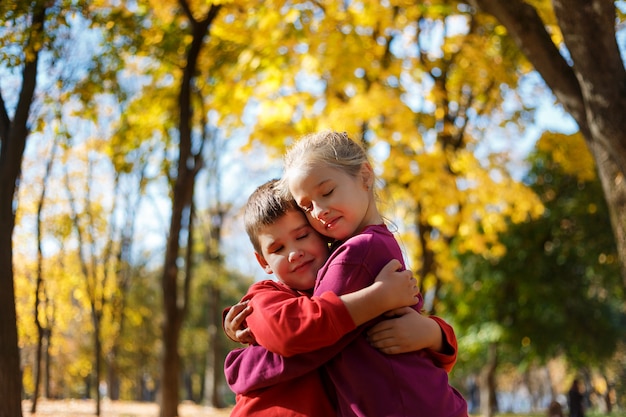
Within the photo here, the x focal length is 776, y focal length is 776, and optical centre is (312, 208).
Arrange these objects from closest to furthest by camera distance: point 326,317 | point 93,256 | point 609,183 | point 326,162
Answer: point 326,317
point 326,162
point 609,183
point 93,256

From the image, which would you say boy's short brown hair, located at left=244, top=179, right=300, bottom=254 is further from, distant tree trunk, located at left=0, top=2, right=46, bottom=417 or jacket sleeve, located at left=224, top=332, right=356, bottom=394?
distant tree trunk, located at left=0, top=2, right=46, bottom=417

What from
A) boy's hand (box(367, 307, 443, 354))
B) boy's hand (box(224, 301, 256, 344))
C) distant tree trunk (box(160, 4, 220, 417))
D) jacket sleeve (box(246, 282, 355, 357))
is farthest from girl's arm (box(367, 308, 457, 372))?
distant tree trunk (box(160, 4, 220, 417))

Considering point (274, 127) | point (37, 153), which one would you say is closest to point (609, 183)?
point (274, 127)

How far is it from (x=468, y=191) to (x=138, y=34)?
5801mm

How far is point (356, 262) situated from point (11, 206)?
524cm

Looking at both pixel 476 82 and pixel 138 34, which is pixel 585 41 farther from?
pixel 476 82

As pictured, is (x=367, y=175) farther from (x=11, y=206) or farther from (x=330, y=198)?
(x=11, y=206)

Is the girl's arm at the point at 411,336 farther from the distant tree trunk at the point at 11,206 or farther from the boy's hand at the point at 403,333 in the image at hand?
the distant tree trunk at the point at 11,206

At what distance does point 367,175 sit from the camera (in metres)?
2.64

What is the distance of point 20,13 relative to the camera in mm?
6578

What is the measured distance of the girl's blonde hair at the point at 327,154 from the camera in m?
2.54

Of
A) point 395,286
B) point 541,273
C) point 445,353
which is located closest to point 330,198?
point 395,286

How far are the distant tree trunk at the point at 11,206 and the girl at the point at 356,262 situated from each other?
475 centimetres

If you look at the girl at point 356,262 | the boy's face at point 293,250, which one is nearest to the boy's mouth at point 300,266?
the boy's face at point 293,250
